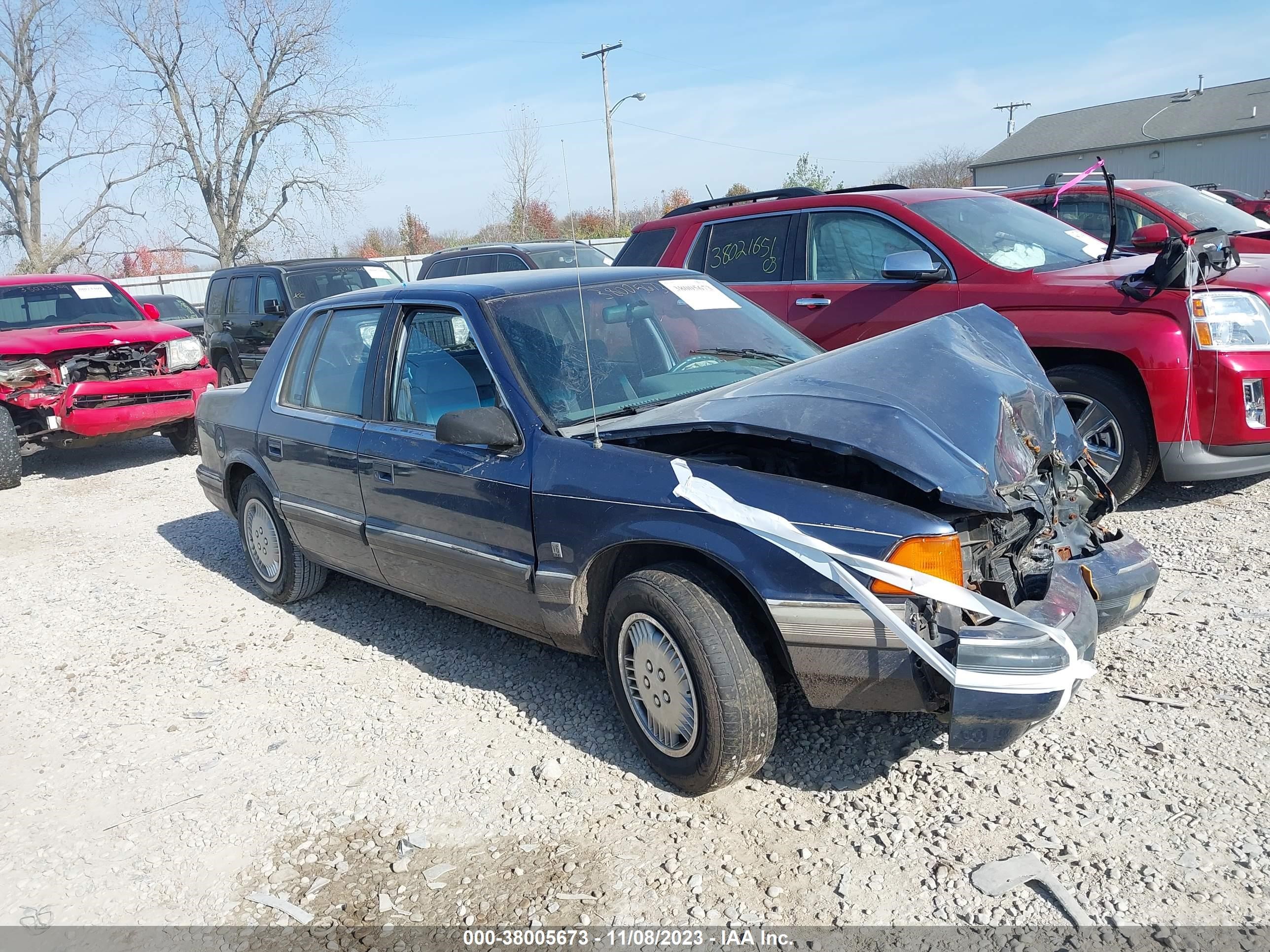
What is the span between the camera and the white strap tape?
2.52 metres

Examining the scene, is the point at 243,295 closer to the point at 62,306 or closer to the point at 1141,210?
→ the point at 62,306

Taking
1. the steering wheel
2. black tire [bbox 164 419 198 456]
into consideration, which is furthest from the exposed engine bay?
black tire [bbox 164 419 198 456]

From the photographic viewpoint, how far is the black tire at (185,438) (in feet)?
31.6

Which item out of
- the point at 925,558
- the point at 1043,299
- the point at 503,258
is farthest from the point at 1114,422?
the point at 503,258

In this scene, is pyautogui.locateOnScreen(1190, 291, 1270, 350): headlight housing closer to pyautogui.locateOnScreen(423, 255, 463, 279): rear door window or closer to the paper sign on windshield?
the paper sign on windshield

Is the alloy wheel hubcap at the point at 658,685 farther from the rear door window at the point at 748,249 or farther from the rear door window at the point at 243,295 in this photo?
the rear door window at the point at 243,295

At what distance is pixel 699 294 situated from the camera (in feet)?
14.1

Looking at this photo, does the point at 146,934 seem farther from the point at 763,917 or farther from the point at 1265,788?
the point at 1265,788

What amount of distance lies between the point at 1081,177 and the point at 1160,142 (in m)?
40.7

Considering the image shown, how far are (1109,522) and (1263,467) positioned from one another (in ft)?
2.78

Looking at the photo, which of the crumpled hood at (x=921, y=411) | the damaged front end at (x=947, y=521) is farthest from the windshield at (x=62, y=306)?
the damaged front end at (x=947, y=521)

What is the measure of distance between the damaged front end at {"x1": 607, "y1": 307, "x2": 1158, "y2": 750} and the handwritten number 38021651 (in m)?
3.14

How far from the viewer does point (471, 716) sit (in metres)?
3.80

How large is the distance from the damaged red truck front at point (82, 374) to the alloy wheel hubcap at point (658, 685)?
238 inches
